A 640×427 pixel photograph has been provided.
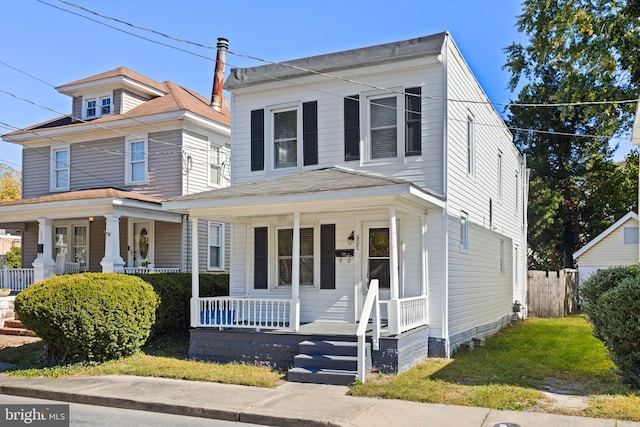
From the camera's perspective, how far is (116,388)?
9.58 meters

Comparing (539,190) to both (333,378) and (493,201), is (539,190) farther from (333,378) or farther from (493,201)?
(333,378)

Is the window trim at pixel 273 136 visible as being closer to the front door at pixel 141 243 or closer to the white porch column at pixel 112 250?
Answer: the white porch column at pixel 112 250

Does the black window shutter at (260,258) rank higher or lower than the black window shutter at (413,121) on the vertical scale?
lower

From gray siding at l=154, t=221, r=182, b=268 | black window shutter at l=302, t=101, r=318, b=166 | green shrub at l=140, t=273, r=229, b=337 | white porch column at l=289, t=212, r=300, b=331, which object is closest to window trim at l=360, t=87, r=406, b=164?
black window shutter at l=302, t=101, r=318, b=166

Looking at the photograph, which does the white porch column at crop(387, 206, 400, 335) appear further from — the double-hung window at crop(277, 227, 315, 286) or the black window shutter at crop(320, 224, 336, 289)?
the double-hung window at crop(277, 227, 315, 286)

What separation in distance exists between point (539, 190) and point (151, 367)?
90.3ft

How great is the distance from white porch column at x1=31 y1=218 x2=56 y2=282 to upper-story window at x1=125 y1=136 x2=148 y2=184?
9.49 feet

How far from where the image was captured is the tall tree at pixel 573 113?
17.0 m

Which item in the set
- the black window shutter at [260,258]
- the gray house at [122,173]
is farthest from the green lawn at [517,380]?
the gray house at [122,173]

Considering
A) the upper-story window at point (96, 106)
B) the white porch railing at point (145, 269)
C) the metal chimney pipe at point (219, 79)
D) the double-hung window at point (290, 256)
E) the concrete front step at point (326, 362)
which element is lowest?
the concrete front step at point (326, 362)

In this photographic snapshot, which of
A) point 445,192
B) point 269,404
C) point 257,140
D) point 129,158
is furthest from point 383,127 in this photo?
point 129,158

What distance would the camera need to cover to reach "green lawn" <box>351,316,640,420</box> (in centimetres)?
804

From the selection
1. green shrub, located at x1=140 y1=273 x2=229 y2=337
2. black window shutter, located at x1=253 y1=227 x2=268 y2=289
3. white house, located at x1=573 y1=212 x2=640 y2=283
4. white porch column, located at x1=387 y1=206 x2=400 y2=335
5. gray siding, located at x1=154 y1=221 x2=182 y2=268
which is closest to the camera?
white porch column, located at x1=387 y1=206 x2=400 y2=335

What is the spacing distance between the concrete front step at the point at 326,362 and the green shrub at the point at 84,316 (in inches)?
141
